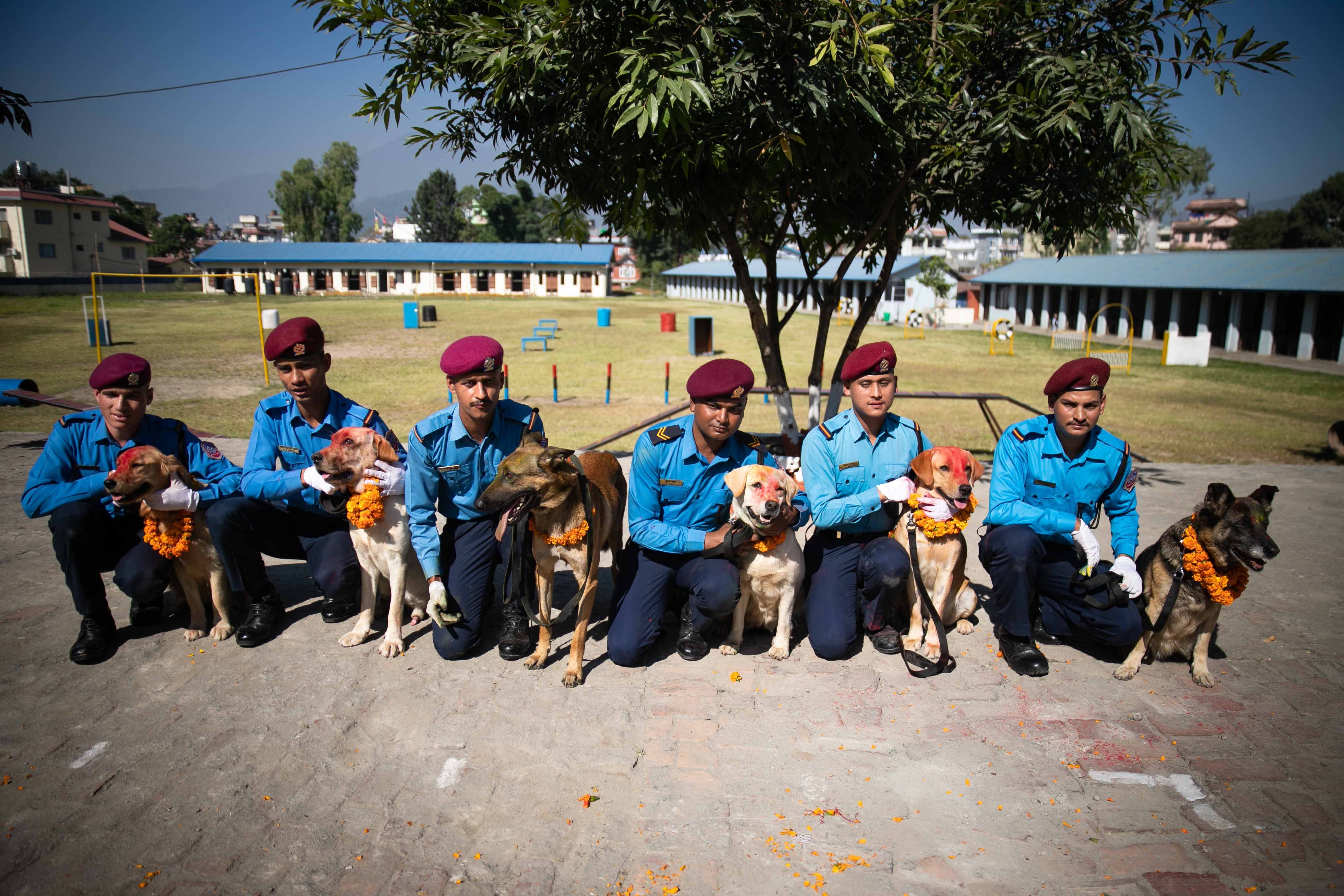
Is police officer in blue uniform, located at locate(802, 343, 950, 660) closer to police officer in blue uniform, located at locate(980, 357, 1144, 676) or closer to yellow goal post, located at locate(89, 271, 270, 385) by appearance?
police officer in blue uniform, located at locate(980, 357, 1144, 676)

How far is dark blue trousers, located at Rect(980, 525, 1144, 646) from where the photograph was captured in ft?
14.6

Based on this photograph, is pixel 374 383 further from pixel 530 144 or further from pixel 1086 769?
pixel 1086 769

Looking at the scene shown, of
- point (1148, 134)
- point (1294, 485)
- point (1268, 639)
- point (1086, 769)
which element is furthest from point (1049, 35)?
point (1294, 485)

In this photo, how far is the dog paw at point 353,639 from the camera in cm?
477

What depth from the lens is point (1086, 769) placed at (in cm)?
355

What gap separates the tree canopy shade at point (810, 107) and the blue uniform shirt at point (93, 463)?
9.50 feet

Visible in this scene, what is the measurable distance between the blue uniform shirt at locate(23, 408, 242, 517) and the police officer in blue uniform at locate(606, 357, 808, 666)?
8.79 feet

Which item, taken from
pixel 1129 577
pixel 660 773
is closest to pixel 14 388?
pixel 660 773

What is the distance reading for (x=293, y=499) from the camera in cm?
495

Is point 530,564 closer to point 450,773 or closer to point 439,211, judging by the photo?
point 450,773

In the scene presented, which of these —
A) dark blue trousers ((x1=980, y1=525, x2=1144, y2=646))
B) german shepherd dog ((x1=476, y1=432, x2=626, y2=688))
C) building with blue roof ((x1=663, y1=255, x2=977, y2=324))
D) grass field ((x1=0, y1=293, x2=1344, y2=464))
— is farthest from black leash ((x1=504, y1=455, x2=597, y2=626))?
building with blue roof ((x1=663, y1=255, x2=977, y2=324))

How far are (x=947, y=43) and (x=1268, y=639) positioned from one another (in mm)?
4862

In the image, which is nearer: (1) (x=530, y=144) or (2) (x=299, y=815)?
(2) (x=299, y=815)

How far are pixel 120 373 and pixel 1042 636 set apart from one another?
612 centimetres
